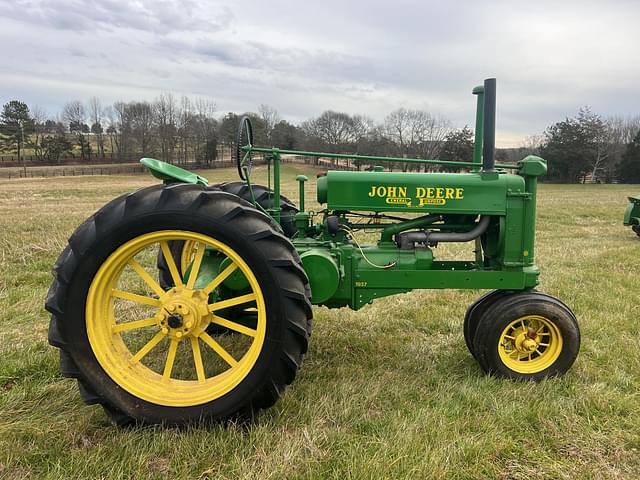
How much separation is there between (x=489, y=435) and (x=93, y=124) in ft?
268

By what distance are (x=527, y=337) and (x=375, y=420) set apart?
52.5 inches

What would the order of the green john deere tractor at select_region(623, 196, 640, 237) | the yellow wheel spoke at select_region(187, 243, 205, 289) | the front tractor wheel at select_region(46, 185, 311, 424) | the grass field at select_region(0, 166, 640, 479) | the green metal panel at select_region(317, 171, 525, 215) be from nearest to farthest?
the grass field at select_region(0, 166, 640, 479) < the front tractor wheel at select_region(46, 185, 311, 424) < the yellow wheel spoke at select_region(187, 243, 205, 289) < the green metal panel at select_region(317, 171, 525, 215) < the green john deere tractor at select_region(623, 196, 640, 237)

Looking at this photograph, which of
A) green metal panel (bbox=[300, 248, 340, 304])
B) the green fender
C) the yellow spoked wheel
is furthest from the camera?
the yellow spoked wheel

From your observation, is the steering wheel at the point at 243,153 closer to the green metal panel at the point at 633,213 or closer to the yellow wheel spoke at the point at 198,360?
the yellow wheel spoke at the point at 198,360

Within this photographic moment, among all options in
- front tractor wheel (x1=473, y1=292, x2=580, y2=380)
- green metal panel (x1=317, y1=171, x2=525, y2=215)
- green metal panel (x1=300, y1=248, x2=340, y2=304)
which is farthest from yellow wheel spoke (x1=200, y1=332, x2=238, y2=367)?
front tractor wheel (x1=473, y1=292, x2=580, y2=380)

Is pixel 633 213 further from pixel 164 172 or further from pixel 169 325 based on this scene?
pixel 169 325

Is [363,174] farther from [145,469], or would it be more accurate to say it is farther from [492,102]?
[145,469]

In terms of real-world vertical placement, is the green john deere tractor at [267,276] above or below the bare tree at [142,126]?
below

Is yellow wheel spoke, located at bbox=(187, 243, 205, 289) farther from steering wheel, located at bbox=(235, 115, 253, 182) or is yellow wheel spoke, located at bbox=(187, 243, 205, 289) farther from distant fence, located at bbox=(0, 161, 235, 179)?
distant fence, located at bbox=(0, 161, 235, 179)

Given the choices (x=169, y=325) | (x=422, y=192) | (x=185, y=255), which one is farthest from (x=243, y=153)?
(x=169, y=325)

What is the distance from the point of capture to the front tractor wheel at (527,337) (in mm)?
3234

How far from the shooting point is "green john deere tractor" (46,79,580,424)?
100 inches

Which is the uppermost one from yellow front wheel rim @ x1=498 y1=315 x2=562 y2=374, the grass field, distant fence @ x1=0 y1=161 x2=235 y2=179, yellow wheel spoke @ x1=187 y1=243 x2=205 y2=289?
distant fence @ x1=0 y1=161 x2=235 y2=179

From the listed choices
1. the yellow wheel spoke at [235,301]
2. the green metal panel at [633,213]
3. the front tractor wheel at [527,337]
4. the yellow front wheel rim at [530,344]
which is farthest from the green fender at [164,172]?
the green metal panel at [633,213]
